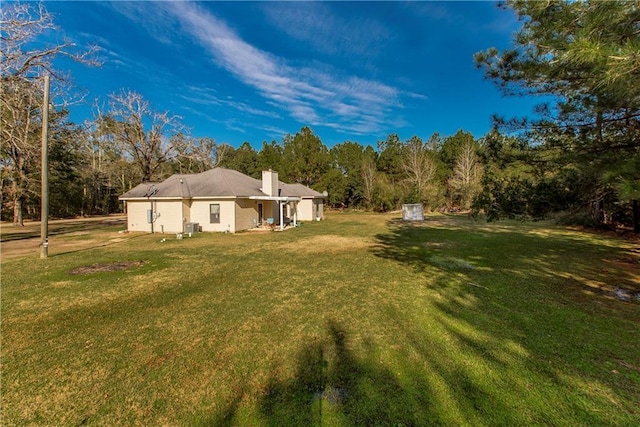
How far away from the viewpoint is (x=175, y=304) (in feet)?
17.5

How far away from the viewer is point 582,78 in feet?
17.3

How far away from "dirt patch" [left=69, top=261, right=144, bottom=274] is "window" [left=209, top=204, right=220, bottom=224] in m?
7.95

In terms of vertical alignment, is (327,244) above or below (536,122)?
below

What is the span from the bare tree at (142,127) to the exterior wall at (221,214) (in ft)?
34.6

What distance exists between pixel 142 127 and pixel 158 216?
11091mm

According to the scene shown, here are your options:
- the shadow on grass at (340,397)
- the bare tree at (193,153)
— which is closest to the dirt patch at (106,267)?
the shadow on grass at (340,397)

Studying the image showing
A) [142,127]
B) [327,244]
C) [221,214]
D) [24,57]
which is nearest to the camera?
[24,57]

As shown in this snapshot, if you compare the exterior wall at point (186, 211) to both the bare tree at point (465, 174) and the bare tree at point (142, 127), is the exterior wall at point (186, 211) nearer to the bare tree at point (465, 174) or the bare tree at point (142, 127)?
the bare tree at point (142, 127)

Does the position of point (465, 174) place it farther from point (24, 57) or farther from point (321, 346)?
point (24, 57)

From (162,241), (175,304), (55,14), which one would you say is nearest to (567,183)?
(175,304)

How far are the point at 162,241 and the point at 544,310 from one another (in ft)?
46.4

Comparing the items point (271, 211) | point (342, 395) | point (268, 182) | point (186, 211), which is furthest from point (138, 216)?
point (342, 395)

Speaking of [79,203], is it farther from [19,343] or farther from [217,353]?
[217,353]

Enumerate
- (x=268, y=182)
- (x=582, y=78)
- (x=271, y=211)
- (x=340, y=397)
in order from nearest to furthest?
(x=340, y=397) < (x=582, y=78) < (x=268, y=182) < (x=271, y=211)
